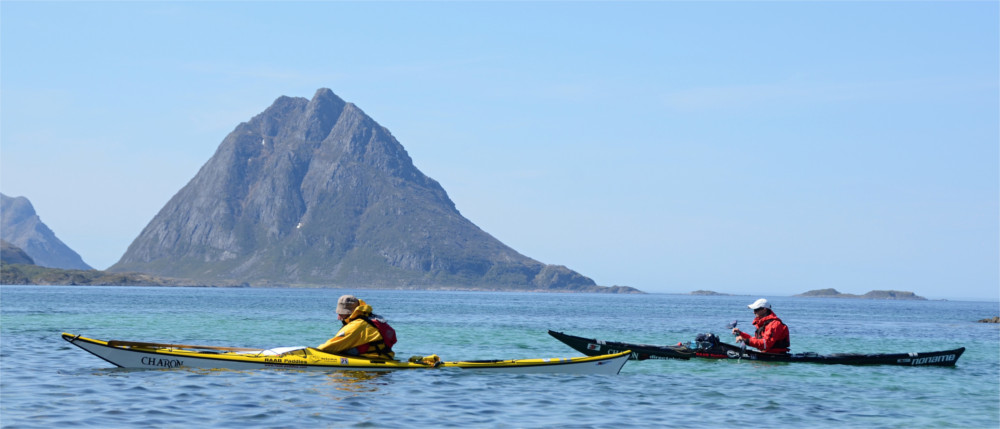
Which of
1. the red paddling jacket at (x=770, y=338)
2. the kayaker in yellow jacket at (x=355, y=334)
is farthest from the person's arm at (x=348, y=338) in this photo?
the red paddling jacket at (x=770, y=338)

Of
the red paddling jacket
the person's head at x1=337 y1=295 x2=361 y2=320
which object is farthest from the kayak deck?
the red paddling jacket

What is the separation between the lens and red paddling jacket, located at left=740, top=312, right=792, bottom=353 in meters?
30.4

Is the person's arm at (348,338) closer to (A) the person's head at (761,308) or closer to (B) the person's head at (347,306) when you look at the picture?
(B) the person's head at (347,306)

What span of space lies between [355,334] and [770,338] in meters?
14.8

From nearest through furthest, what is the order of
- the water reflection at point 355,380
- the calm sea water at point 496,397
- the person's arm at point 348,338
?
the calm sea water at point 496,397
the water reflection at point 355,380
the person's arm at point 348,338

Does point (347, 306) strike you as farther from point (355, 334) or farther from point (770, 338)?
point (770, 338)

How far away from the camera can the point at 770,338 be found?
30344 mm

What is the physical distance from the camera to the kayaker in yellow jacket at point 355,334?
22.8 metres

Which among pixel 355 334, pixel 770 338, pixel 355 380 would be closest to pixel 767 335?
pixel 770 338

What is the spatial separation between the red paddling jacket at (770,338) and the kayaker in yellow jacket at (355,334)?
13309mm

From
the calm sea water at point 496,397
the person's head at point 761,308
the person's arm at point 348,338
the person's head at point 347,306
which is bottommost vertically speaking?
the calm sea water at point 496,397

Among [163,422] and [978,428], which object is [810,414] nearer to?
[978,428]

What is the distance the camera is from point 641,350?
3038cm

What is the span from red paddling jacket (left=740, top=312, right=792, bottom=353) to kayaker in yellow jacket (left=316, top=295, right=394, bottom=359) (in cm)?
1331
